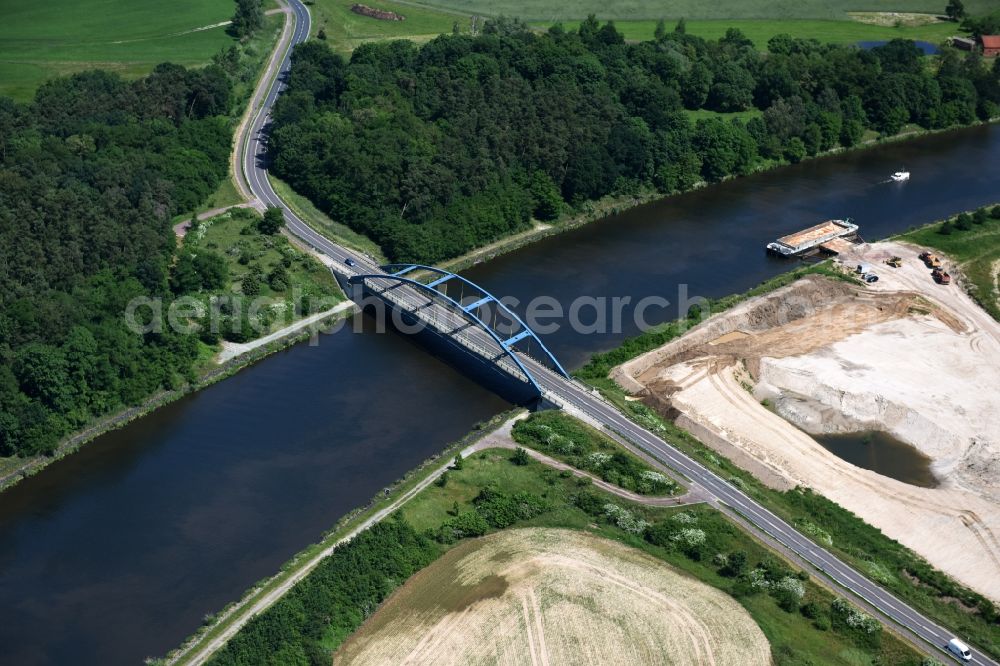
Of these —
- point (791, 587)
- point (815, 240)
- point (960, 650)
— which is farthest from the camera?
point (815, 240)

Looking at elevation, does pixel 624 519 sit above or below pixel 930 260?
below

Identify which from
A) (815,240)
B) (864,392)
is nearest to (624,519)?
(864,392)

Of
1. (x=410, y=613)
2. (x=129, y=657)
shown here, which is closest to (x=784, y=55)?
(x=410, y=613)

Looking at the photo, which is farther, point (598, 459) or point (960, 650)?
point (598, 459)

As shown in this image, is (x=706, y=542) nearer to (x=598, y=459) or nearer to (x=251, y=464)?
(x=598, y=459)

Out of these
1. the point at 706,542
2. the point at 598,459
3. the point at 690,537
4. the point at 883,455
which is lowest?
the point at 883,455

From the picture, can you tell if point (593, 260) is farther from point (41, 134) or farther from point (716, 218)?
point (41, 134)
